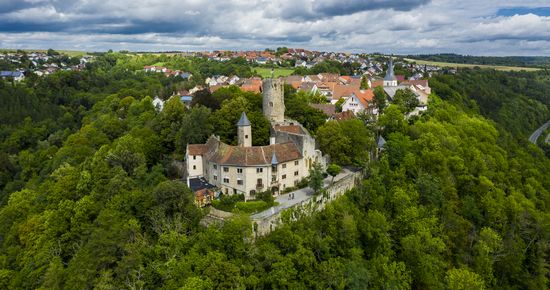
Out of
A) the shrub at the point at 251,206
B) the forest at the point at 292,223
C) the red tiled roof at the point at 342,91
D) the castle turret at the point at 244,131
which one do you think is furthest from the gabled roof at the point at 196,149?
the red tiled roof at the point at 342,91

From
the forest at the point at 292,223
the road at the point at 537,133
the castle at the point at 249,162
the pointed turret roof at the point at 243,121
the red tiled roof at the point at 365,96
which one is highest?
the pointed turret roof at the point at 243,121

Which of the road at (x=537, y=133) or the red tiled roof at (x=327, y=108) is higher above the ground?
the red tiled roof at (x=327, y=108)

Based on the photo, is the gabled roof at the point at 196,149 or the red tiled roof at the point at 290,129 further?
the red tiled roof at the point at 290,129

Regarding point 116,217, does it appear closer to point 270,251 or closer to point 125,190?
point 125,190

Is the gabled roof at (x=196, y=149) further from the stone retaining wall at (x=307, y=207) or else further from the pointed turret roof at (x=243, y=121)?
the stone retaining wall at (x=307, y=207)

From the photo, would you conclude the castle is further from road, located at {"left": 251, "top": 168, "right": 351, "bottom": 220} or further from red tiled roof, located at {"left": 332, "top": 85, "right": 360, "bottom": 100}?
red tiled roof, located at {"left": 332, "top": 85, "right": 360, "bottom": 100}

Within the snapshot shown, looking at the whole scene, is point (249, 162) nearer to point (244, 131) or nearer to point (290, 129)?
point (244, 131)

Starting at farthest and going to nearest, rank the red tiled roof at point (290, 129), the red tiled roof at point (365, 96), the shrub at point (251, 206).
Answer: the red tiled roof at point (365, 96) < the red tiled roof at point (290, 129) < the shrub at point (251, 206)

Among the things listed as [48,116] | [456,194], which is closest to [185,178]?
[456,194]
